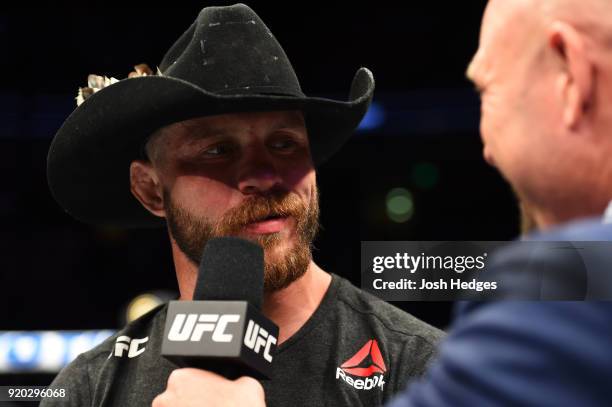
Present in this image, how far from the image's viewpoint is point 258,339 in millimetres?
1492

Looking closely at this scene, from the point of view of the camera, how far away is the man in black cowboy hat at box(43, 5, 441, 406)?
2213 millimetres

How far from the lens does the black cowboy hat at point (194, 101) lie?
2236mm

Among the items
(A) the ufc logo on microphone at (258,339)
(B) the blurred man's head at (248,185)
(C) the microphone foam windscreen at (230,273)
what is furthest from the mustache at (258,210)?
(A) the ufc logo on microphone at (258,339)

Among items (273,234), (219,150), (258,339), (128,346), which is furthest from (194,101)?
(258,339)

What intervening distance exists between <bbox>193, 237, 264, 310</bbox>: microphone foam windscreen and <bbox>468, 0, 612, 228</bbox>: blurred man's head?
22.6 inches

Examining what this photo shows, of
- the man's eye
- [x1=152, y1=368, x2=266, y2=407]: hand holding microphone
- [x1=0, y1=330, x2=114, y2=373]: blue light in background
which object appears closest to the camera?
[x1=152, y1=368, x2=266, y2=407]: hand holding microphone

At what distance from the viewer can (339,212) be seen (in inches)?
273

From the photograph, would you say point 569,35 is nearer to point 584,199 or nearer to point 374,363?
point 584,199

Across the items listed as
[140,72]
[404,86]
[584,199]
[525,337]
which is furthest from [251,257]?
[404,86]

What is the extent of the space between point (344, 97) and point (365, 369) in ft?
13.9

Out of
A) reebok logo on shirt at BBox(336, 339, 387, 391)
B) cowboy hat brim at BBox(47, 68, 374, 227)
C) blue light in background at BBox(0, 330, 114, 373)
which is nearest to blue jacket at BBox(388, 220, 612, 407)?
reebok logo on shirt at BBox(336, 339, 387, 391)

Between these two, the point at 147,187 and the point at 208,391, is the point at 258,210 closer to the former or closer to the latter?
the point at 147,187

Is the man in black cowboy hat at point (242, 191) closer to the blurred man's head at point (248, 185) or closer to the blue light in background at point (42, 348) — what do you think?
the blurred man's head at point (248, 185)

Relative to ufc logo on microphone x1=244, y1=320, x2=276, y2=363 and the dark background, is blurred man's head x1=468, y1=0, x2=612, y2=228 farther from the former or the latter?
the dark background
